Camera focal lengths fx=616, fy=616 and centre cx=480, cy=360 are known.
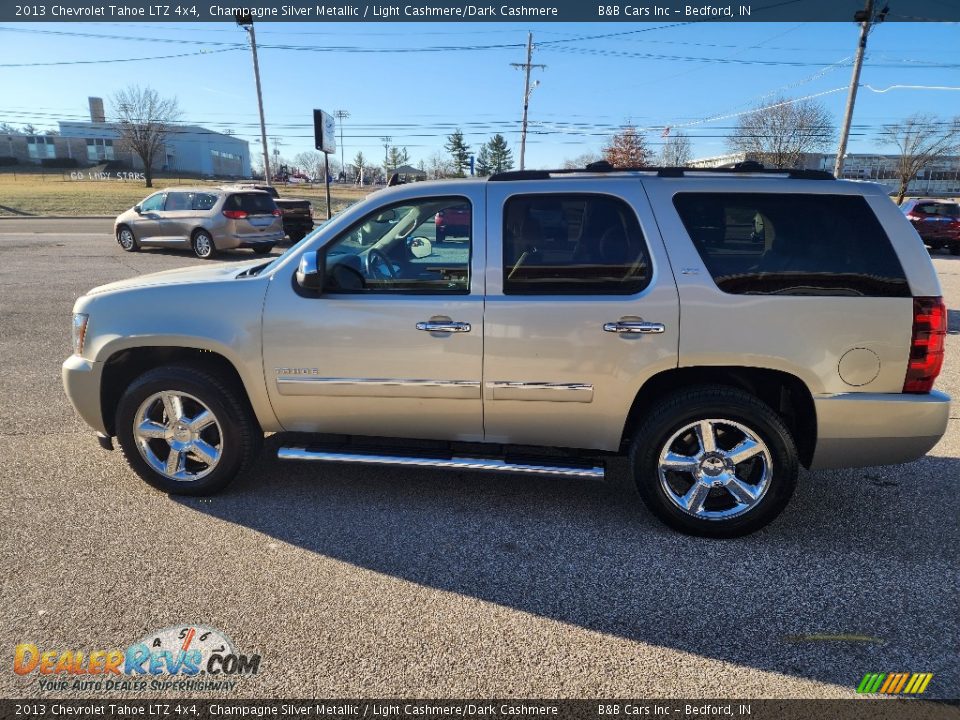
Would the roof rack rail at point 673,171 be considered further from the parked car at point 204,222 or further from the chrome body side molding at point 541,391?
the parked car at point 204,222

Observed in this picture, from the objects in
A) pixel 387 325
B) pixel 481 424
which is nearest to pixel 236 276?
pixel 387 325

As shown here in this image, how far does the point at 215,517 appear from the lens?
3475 millimetres

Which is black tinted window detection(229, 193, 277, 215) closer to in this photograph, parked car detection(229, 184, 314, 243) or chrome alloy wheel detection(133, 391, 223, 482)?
parked car detection(229, 184, 314, 243)

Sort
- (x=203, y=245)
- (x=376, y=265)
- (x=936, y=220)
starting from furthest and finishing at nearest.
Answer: (x=936, y=220) → (x=203, y=245) → (x=376, y=265)

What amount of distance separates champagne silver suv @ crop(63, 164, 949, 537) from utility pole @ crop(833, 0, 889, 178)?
2255cm

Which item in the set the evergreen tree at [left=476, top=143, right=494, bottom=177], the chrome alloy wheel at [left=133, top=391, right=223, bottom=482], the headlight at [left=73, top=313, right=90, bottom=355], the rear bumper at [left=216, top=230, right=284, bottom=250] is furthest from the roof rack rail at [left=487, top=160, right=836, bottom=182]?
the evergreen tree at [left=476, top=143, right=494, bottom=177]

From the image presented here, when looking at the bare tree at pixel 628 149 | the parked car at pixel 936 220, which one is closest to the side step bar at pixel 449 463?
the parked car at pixel 936 220

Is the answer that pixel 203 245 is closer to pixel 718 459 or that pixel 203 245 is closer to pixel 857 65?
pixel 718 459

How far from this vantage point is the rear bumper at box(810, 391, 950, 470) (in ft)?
10.1

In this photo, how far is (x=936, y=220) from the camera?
21.0 meters

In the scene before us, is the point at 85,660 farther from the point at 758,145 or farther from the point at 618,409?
the point at 758,145

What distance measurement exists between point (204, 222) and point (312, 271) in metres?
14.3

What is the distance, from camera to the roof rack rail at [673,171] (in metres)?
3.27

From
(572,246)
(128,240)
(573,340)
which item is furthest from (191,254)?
(573,340)
